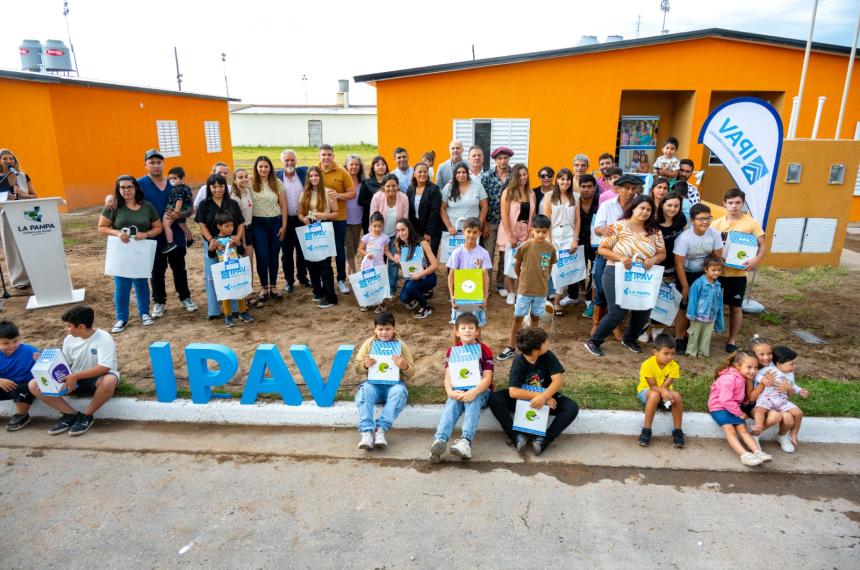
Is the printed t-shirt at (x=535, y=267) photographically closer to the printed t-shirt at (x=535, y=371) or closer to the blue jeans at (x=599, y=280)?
the blue jeans at (x=599, y=280)

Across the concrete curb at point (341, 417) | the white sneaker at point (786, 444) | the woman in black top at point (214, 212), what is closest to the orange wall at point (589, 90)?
the woman in black top at point (214, 212)

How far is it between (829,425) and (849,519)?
1.16 meters

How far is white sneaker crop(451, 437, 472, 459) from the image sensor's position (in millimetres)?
4395

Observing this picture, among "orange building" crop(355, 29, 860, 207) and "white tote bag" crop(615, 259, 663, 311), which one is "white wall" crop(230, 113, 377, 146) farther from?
"white tote bag" crop(615, 259, 663, 311)

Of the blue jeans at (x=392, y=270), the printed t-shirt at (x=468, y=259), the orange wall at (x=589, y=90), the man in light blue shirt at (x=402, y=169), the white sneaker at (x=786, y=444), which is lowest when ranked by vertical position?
the white sneaker at (x=786, y=444)

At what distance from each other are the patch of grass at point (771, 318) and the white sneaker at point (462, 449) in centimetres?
477

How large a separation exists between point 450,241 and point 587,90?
777 centimetres

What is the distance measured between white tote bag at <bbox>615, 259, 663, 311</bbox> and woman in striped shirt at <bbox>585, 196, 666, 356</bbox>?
6 centimetres

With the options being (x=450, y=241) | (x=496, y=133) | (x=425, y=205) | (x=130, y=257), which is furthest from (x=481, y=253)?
(x=496, y=133)

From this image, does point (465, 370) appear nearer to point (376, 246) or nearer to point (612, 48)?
point (376, 246)

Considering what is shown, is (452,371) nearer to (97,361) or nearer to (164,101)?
(97,361)

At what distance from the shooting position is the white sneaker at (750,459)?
432cm

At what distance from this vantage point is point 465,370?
4691 millimetres

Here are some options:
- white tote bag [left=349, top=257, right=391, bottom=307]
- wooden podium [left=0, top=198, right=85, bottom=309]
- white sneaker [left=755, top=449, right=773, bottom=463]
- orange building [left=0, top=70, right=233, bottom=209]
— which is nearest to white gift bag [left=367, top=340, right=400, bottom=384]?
white tote bag [left=349, top=257, right=391, bottom=307]
